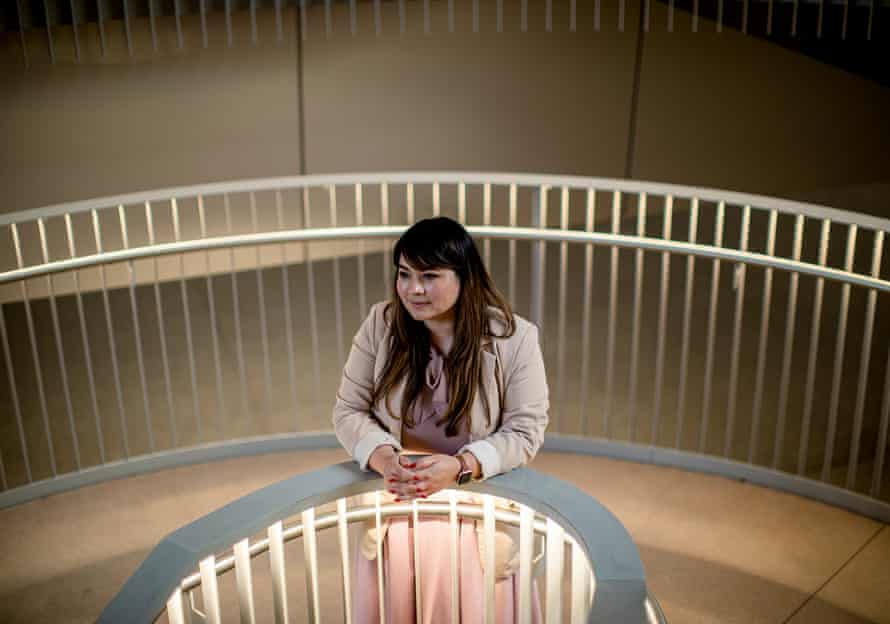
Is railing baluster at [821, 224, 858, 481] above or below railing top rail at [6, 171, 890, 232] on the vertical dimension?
below

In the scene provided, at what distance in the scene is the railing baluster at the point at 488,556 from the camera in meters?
3.05

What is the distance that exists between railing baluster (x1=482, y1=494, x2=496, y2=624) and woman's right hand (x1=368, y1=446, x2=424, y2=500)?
0.23 m

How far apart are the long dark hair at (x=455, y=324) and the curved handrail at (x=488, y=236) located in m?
2.39

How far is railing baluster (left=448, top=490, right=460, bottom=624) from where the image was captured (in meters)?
3.17

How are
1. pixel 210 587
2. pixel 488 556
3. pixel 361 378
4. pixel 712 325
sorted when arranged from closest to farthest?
pixel 210 587 < pixel 488 556 < pixel 361 378 < pixel 712 325

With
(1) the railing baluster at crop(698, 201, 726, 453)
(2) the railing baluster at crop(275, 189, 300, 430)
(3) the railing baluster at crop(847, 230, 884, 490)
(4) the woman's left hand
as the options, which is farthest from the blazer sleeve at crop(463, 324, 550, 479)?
(3) the railing baluster at crop(847, 230, 884, 490)

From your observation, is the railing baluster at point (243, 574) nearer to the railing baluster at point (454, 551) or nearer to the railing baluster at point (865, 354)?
the railing baluster at point (454, 551)

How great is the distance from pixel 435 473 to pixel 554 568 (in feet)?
1.40

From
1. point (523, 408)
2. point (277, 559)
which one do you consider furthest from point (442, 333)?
point (277, 559)

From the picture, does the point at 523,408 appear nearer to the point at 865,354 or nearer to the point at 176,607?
the point at 176,607

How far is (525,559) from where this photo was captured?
3.01 meters

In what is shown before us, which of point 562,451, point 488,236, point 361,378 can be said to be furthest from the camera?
point 562,451

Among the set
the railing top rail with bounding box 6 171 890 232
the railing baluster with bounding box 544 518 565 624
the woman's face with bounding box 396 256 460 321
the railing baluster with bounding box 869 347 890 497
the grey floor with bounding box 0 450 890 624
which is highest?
the woman's face with bounding box 396 256 460 321

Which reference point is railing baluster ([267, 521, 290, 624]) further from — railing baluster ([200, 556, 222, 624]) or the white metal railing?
the white metal railing
